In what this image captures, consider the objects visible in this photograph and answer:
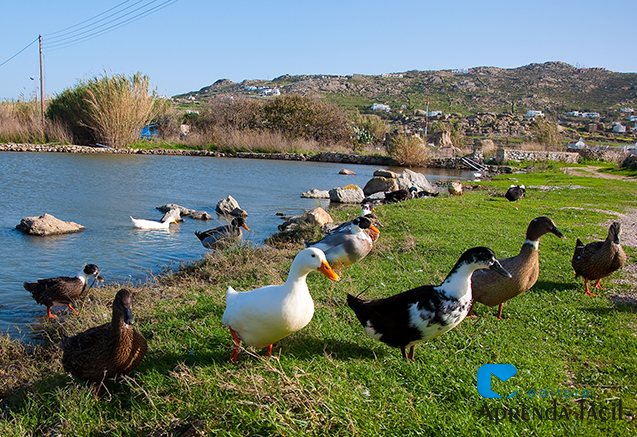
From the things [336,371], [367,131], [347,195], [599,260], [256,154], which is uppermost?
[367,131]

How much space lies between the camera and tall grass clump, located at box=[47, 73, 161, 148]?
1519 inches

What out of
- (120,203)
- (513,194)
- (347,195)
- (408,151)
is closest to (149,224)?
(120,203)

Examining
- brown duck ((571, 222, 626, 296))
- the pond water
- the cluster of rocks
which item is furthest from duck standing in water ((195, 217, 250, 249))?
the cluster of rocks

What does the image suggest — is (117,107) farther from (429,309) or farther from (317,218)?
(429,309)

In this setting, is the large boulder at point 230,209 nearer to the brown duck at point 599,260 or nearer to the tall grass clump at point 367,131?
the brown duck at point 599,260

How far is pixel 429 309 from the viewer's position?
4.16 meters

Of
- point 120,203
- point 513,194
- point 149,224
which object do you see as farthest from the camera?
point 120,203

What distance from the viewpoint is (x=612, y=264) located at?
21.8 feet

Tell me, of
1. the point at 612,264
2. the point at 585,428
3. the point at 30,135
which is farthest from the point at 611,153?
the point at 30,135

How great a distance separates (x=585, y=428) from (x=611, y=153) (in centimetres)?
4045

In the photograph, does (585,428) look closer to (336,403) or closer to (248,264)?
(336,403)

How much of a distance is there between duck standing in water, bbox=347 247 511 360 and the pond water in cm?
512

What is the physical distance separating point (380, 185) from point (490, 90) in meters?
→ 95.8

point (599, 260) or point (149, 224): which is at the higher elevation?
point (599, 260)
